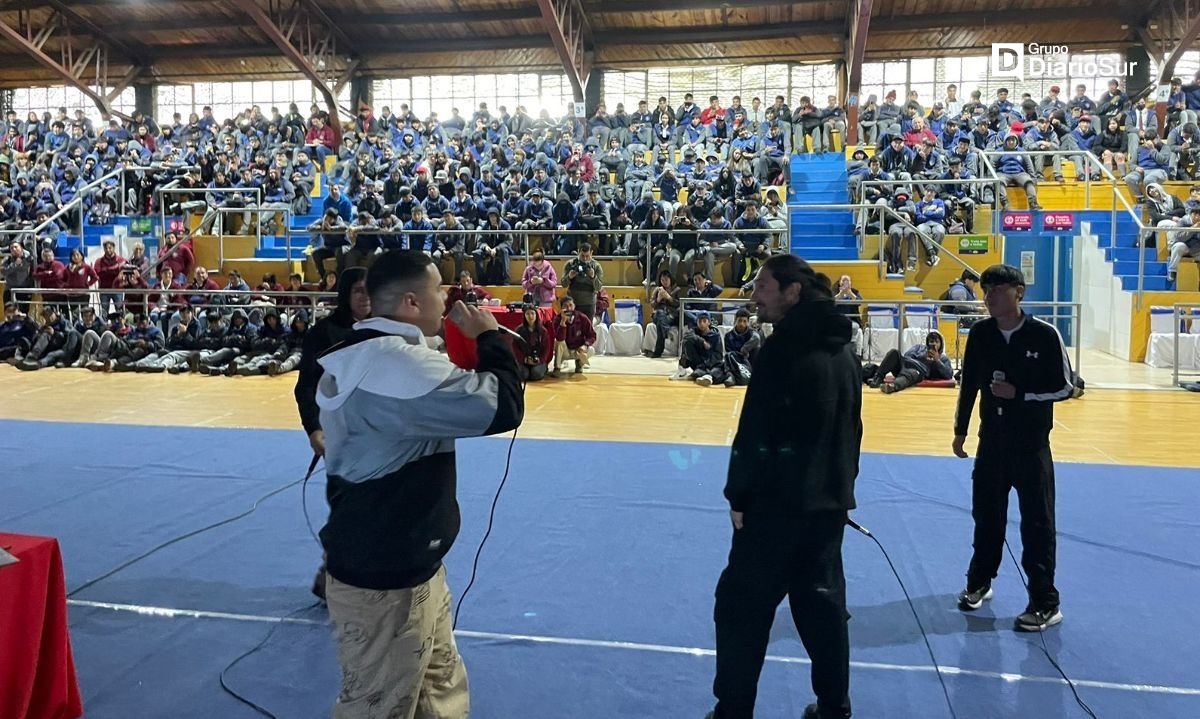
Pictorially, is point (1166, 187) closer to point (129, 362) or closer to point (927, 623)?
point (927, 623)

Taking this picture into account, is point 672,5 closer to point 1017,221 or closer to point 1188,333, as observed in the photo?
point 1017,221

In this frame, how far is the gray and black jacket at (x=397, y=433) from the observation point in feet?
7.65

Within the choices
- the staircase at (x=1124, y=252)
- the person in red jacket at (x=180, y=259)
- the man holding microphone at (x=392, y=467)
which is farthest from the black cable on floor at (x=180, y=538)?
the staircase at (x=1124, y=252)

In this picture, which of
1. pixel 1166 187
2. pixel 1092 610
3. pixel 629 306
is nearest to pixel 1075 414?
pixel 1092 610

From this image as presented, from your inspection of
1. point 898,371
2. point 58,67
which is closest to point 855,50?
point 898,371

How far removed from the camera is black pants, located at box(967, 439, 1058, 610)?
411 centimetres

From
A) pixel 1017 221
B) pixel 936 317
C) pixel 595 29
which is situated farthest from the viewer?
pixel 595 29

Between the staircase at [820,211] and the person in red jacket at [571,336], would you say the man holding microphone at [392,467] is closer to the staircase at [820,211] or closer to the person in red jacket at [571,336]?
the person in red jacket at [571,336]

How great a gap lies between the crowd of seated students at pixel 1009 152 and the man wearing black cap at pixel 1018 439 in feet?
36.7

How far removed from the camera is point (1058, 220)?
16.6 meters

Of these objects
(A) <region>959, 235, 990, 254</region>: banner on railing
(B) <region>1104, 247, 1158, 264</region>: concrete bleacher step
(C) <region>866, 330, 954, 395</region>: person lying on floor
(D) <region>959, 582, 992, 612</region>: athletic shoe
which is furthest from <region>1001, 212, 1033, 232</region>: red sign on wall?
(D) <region>959, 582, 992, 612</region>: athletic shoe

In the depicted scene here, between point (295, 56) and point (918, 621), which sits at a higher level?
point (295, 56)

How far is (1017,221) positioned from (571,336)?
9256 mm

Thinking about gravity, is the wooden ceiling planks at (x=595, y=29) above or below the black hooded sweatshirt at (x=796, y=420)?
above
